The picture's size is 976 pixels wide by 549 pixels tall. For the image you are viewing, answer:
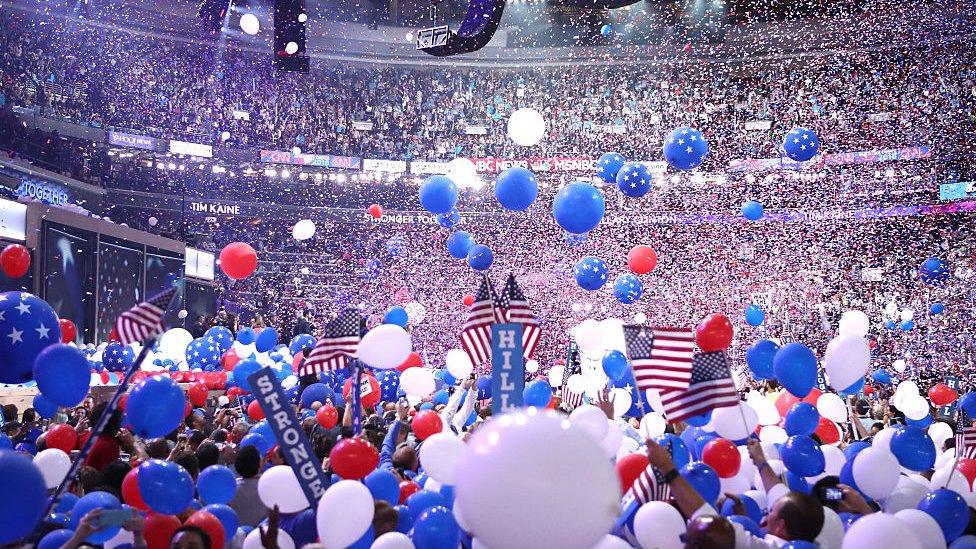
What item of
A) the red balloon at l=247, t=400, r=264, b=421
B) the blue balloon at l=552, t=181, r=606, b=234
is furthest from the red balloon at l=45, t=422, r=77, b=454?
the blue balloon at l=552, t=181, r=606, b=234

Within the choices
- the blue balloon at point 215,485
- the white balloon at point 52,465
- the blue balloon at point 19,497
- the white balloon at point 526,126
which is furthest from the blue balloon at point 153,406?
the white balloon at point 526,126

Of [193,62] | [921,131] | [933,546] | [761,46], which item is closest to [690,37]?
[761,46]

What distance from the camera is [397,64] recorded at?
28.9m

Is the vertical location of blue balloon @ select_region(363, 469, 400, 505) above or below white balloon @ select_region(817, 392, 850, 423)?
above

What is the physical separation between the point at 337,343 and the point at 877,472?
330cm

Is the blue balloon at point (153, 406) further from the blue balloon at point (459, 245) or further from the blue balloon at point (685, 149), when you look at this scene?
the blue balloon at point (459, 245)

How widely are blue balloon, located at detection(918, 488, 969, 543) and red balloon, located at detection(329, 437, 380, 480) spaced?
2.41m

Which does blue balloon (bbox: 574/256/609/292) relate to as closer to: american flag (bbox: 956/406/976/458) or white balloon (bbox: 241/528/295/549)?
american flag (bbox: 956/406/976/458)

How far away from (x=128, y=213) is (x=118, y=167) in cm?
203

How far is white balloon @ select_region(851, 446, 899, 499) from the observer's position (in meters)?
3.98

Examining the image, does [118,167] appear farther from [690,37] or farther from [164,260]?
[690,37]

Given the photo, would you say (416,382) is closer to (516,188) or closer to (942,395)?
(516,188)

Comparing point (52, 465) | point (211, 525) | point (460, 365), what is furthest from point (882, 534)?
point (460, 365)

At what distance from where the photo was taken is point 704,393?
425 centimetres
